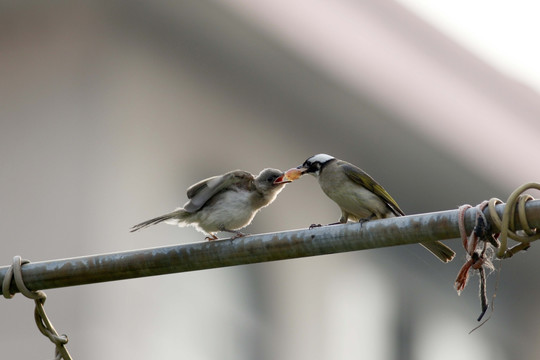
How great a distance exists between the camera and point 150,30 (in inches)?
400

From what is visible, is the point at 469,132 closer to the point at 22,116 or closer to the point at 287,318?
the point at 287,318

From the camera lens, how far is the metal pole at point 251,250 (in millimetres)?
3154

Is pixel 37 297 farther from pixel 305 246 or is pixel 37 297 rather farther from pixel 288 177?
pixel 288 177

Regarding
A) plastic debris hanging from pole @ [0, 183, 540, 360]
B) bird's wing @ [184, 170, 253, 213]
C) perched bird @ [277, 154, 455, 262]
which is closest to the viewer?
plastic debris hanging from pole @ [0, 183, 540, 360]

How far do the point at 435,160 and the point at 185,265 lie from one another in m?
7.01

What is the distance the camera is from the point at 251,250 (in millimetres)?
3500

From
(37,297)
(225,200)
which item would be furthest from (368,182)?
(37,297)

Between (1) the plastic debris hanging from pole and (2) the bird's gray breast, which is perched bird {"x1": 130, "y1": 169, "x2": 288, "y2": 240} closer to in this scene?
(2) the bird's gray breast

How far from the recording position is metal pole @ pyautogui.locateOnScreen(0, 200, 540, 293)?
3.15m

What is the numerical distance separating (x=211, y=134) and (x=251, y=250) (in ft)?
24.7

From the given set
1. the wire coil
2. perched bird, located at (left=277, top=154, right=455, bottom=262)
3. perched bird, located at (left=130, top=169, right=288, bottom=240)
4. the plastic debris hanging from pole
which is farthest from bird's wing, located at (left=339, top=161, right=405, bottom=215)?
the wire coil

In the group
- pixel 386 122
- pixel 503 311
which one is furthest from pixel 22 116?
pixel 503 311

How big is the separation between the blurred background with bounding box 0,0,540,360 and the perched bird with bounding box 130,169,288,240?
3669mm

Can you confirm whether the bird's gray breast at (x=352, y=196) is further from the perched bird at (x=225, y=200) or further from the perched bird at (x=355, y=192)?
the perched bird at (x=225, y=200)
